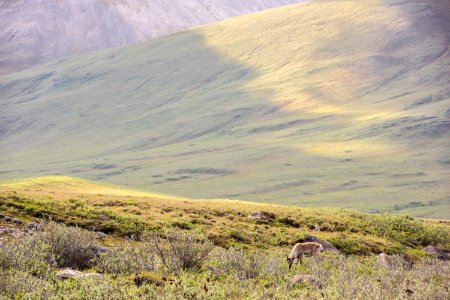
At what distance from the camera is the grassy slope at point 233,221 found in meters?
31.5

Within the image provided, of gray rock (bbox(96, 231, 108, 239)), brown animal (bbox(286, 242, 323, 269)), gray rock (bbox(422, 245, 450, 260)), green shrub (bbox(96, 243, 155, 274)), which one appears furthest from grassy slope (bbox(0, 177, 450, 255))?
green shrub (bbox(96, 243, 155, 274))

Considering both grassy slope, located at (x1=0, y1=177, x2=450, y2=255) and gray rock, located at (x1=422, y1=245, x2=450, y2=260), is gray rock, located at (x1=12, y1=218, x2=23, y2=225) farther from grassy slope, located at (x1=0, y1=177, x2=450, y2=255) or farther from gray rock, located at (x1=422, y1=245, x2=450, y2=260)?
gray rock, located at (x1=422, y1=245, x2=450, y2=260)

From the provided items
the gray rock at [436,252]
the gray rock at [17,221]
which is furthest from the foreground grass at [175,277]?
the gray rock at [436,252]

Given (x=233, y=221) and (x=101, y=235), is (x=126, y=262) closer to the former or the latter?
(x=101, y=235)

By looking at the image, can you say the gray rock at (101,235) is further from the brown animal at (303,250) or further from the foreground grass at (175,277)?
the brown animal at (303,250)

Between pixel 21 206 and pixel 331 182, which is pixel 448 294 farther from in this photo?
pixel 331 182

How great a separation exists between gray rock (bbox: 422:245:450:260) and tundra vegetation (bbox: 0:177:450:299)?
1074 mm

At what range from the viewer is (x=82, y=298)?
1205 centimetres

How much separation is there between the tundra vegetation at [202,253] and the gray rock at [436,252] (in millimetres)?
1074

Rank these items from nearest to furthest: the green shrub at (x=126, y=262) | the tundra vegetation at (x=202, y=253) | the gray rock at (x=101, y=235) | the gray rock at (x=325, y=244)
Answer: the tundra vegetation at (x=202, y=253)
the green shrub at (x=126, y=262)
the gray rock at (x=101, y=235)
the gray rock at (x=325, y=244)

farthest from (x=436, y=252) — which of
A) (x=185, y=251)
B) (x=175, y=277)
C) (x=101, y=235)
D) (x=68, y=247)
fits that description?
(x=68, y=247)

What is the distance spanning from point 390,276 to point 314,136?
164756 mm

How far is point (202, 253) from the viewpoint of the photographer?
18.7 m

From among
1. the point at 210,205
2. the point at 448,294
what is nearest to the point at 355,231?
the point at 210,205
